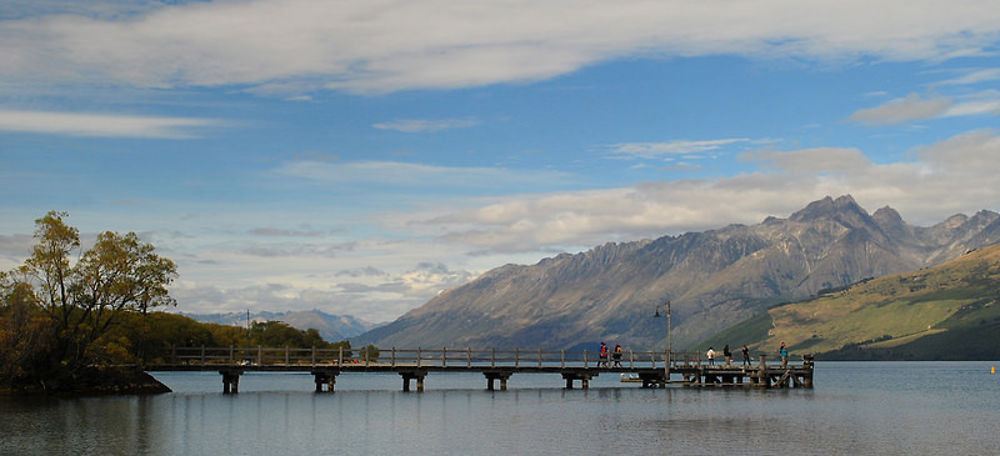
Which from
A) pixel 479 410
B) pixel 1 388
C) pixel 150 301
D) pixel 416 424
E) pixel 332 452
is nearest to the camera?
pixel 332 452

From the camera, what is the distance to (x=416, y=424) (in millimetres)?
63562

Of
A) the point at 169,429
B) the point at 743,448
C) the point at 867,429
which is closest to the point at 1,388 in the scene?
the point at 169,429

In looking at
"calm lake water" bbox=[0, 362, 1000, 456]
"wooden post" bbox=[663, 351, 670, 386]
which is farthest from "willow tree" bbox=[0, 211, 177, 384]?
"wooden post" bbox=[663, 351, 670, 386]

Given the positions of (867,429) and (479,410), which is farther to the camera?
(479,410)

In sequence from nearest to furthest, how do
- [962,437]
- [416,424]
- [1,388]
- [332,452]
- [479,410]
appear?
[332,452] → [962,437] → [416,424] → [479,410] → [1,388]

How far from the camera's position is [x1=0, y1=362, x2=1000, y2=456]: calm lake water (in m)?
50.9

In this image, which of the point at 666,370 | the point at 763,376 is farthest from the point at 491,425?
the point at 763,376

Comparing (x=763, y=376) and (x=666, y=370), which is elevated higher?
(x=666, y=370)

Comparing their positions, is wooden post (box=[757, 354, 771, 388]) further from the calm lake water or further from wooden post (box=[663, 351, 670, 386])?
the calm lake water

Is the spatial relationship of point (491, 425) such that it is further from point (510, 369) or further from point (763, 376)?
point (763, 376)

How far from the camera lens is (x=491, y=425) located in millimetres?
62875

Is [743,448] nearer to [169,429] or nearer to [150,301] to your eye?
[169,429]

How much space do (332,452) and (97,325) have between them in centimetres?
4551

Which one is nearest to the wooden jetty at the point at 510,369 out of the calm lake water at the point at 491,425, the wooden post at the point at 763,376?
the wooden post at the point at 763,376
